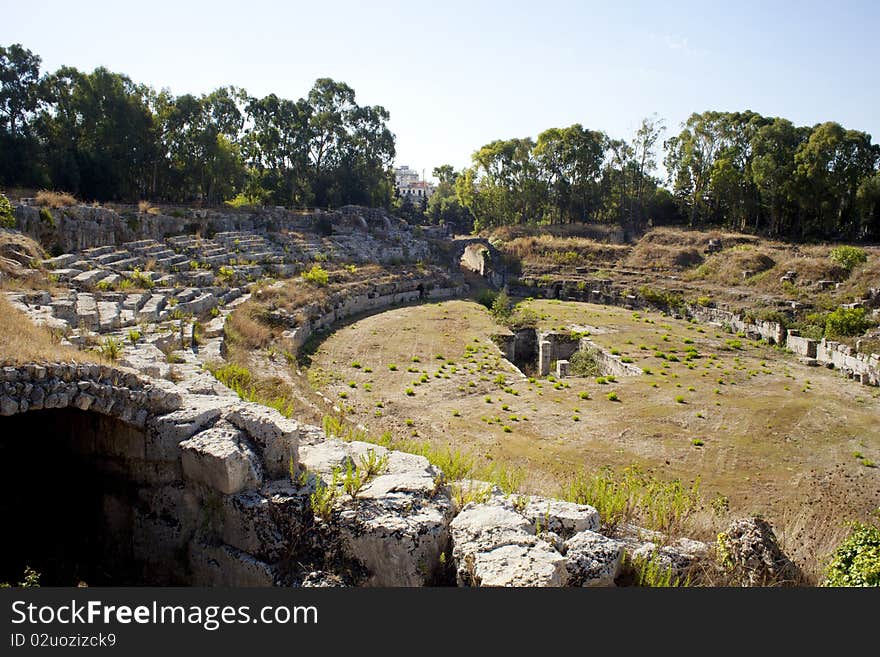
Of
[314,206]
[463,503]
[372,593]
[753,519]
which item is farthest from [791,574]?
[314,206]

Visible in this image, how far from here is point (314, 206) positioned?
46.0 m

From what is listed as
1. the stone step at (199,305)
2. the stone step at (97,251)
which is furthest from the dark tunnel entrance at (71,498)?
the stone step at (97,251)

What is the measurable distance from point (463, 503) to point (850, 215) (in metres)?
46.5

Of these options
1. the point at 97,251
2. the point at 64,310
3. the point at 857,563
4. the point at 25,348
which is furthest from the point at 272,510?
the point at 97,251

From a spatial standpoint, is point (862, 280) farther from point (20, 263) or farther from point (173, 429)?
point (20, 263)

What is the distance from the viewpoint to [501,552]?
16.1 feet

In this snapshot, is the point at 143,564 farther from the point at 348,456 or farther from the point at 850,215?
the point at 850,215

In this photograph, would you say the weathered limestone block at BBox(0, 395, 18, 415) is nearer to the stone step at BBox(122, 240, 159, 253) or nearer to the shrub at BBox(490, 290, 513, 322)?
the stone step at BBox(122, 240, 159, 253)

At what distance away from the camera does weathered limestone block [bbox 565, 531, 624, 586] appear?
4906 mm

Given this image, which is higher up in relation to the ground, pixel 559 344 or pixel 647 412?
pixel 559 344

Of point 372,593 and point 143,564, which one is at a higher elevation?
point 372,593


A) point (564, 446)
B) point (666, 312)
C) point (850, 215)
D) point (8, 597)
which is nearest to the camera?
point (8, 597)

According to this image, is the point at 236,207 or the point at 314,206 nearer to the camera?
the point at 236,207

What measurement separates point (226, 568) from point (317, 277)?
23.3m
